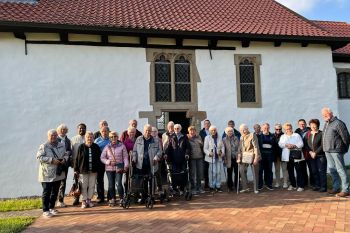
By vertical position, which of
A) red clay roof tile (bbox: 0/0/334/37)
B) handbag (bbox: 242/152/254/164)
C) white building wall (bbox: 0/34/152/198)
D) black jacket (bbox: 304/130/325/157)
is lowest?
handbag (bbox: 242/152/254/164)

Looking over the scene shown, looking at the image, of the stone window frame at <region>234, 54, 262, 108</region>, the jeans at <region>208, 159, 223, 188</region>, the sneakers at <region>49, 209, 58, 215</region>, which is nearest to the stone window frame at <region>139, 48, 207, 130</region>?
the stone window frame at <region>234, 54, 262, 108</region>

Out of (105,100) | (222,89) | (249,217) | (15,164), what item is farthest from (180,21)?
(249,217)

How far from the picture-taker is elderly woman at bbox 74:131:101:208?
722 cm

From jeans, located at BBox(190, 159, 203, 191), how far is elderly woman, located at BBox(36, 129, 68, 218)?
3045 millimetres

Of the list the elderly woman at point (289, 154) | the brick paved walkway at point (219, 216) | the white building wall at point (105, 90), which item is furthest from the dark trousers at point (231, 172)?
the white building wall at point (105, 90)

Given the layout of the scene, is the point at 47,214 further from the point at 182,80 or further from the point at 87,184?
the point at 182,80

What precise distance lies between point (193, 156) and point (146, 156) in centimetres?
144

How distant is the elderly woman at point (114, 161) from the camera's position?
7.36 metres

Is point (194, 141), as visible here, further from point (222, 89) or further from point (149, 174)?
point (222, 89)

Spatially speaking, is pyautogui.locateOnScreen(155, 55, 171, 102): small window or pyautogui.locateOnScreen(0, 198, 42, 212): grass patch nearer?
pyautogui.locateOnScreen(0, 198, 42, 212): grass patch

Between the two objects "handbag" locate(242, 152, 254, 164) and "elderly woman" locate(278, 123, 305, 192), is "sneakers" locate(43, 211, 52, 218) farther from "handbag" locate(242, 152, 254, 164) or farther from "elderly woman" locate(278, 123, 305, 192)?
"elderly woman" locate(278, 123, 305, 192)

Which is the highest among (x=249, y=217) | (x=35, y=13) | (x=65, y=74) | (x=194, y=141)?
(x=35, y=13)

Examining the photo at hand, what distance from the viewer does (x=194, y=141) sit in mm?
8461

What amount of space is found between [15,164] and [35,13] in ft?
14.3
